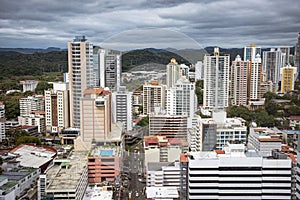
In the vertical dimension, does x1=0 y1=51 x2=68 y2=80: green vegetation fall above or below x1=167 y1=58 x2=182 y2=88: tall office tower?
above

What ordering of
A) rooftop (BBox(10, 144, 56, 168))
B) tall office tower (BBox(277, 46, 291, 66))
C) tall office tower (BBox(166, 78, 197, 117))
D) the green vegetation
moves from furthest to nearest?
tall office tower (BBox(277, 46, 291, 66)) < the green vegetation < rooftop (BBox(10, 144, 56, 168)) < tall office tower (BBox(166, 78, 197, 117))

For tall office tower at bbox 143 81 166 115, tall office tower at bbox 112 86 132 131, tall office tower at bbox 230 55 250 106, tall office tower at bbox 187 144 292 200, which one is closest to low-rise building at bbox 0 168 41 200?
tall office tower at bbox 187 144 292 200

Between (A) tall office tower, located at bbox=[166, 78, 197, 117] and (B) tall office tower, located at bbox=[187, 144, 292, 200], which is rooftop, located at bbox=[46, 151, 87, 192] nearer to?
(B) tall office tower, located at bbox=[187, 144, 292, 200]

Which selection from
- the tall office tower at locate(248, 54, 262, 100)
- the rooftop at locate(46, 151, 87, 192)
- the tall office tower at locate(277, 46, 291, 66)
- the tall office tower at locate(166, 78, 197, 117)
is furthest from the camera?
the tall office tower at locate(277, 46, 291, 66)

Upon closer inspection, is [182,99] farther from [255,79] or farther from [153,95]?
[255,79]

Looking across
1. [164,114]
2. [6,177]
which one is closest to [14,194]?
[6,177]

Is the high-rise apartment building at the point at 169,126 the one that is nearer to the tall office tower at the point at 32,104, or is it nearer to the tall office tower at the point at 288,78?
→ the tall office tower at the point at 32,104

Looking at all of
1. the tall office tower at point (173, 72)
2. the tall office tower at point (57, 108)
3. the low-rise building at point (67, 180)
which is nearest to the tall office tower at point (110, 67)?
the tall office tower at point (173, 72)
